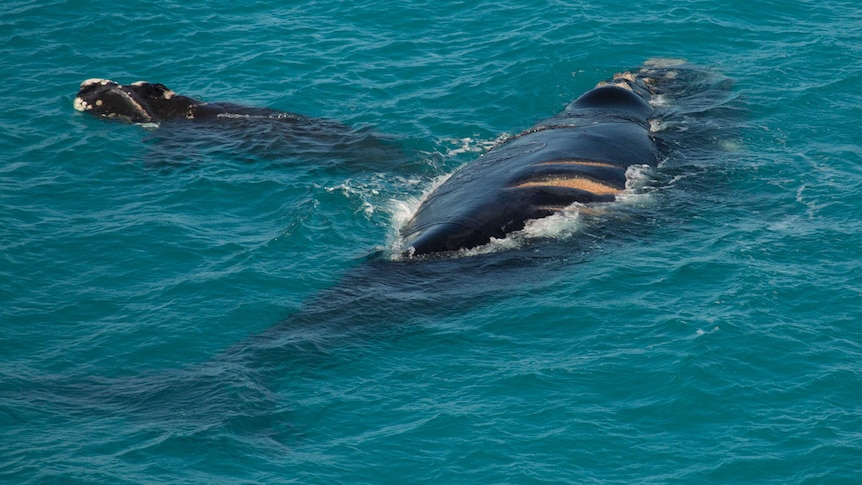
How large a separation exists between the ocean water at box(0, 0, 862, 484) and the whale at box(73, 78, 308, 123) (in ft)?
1.79

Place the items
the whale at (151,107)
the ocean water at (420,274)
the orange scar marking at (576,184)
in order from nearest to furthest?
1. the ocean water at (420,274)
2. the orange scar marking at (576,184)
3. the whale at (151,107)

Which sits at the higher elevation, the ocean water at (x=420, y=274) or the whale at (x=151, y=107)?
the whale at (x=151, y=107)

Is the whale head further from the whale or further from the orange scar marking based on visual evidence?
the orange scar marking

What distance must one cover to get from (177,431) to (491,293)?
22.7 feet

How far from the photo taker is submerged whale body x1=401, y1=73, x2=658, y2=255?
76.3ft

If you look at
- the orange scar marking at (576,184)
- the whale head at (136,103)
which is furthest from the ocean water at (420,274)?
the orange scar marking at (576,184)

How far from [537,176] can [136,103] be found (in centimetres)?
1351

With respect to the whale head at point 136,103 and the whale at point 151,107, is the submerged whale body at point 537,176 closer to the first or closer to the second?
the whale at point 151,107

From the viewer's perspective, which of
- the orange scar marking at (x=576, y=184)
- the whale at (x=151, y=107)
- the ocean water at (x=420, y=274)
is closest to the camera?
the ocean water at (x=420, y=274)

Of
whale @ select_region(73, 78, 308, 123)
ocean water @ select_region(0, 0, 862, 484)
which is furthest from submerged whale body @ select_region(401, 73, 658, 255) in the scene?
whale @ select_region(73, 78, 308, 123)

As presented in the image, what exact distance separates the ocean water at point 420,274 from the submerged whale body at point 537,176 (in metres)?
0.55

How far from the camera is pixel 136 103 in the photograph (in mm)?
31906

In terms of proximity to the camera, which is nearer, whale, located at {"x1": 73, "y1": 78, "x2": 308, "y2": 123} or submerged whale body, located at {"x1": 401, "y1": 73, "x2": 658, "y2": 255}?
submerged whale body, located at {"x1": 401, "y1": 73, "x2": 658, "y2": 255}

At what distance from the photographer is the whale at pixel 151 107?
1255 inches
